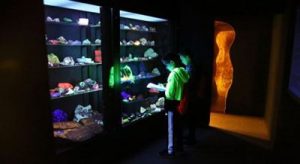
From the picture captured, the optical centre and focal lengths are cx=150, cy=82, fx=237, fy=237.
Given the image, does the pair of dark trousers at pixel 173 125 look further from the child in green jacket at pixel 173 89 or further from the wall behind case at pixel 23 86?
the wall behind case at pixel 23 86

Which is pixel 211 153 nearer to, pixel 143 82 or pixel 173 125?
pixel 173 125

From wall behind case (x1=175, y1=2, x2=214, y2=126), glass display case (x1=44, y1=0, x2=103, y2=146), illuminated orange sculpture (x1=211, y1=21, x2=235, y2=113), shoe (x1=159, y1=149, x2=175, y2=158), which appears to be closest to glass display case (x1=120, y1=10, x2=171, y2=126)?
wall behind case (x1=175, y1=2, x2=214, y2=126)

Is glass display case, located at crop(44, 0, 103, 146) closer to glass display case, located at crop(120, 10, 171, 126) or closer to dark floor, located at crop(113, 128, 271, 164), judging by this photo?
glass display case, located at crop(120, 10, 171, 126)

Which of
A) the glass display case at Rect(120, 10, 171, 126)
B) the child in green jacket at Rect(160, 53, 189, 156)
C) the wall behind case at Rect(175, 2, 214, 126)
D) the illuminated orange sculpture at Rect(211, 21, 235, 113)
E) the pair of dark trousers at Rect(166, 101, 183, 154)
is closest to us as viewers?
the child in green jacket at Rect(160, 53, 189, 156)

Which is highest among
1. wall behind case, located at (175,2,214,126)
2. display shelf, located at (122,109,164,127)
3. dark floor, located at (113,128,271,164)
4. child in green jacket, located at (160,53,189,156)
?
wall behind case, located at (175,2,214,126)

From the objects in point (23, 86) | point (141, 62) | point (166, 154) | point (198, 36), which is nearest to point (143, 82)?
point (141, 62)

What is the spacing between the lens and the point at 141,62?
455 centimetres

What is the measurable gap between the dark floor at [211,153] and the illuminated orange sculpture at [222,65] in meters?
1.69

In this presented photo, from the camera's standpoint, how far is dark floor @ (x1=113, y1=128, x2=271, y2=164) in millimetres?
3414

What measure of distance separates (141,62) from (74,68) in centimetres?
148

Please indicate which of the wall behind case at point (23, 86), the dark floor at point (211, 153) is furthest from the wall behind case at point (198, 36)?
the wall behind case at point (23, 86)

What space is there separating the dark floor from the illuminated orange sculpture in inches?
66.5

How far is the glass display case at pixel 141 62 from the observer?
4.04 metres

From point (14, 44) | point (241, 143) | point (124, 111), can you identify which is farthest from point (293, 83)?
point (14, 44)
